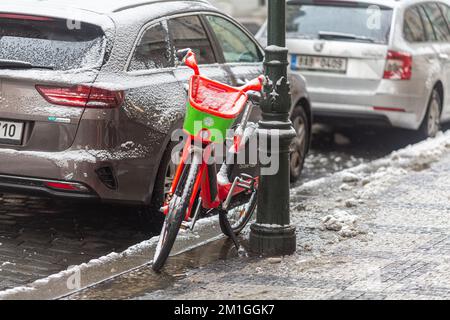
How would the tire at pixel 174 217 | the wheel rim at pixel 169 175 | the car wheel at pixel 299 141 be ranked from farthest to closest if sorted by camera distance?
the car wheel at pixel 299 141
the wheel rim at pixel 169 175
the tire at pixel 174 217

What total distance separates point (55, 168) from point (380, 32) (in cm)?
565

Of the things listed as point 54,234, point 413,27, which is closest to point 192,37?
point 54,234

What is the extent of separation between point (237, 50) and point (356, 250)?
8.48 ft

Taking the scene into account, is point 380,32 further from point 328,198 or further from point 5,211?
point 5,211

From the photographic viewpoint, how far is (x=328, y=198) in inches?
355

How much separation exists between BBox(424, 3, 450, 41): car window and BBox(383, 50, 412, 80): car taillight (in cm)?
137

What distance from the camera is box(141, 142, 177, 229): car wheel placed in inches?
299

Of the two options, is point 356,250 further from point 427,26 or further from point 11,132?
point 427,26

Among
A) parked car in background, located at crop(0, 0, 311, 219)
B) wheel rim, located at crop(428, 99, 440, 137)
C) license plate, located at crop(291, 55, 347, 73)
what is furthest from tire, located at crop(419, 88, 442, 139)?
parked car in background, located at crop(0, 0, 311, 219)

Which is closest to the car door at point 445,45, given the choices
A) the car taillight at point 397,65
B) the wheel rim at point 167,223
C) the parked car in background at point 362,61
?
the parked car in background at point 362,61

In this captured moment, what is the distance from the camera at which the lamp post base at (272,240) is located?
278 inches

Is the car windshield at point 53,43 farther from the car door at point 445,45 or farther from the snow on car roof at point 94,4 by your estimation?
the car door at point 445,45

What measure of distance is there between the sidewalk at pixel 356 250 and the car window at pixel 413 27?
225cm
